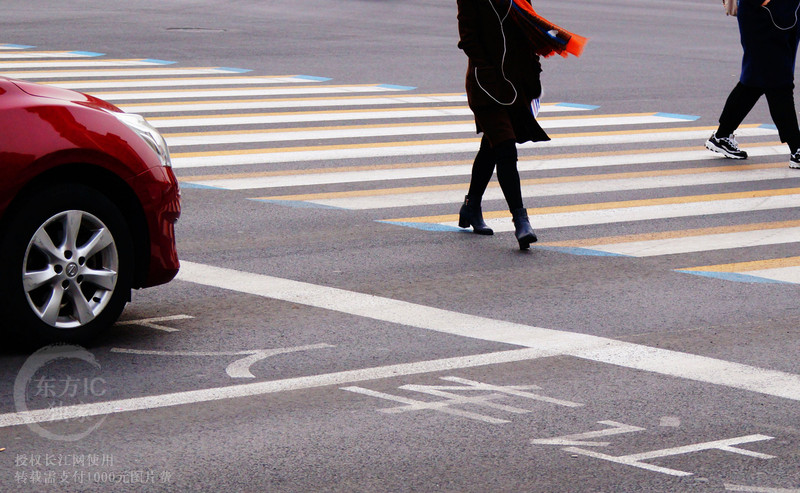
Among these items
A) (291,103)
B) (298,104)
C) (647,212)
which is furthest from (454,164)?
(291,103)

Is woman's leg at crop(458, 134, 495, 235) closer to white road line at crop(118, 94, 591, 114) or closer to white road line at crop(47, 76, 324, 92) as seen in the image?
white road line at crop(118, 94, 591, 114)

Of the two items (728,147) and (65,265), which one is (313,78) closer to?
(728,147)

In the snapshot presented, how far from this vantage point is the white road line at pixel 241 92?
52.0 ft

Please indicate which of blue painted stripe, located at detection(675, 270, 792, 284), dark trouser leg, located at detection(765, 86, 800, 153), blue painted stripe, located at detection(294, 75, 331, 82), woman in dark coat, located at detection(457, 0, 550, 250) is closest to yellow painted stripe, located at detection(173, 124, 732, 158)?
dark trouser leg, located at detection(765, 86, 800, 153)

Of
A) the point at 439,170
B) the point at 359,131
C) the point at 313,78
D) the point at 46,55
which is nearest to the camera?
the point at 439,170

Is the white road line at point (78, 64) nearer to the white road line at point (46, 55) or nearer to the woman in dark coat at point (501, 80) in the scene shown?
the white road line at point (46, 55)

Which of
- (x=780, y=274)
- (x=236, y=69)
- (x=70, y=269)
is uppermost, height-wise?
(x=70, y=269)

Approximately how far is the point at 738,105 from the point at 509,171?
4420mm

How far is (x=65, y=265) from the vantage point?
595cm

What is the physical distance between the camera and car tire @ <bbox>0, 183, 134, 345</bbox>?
Answer: 5809 millimetres

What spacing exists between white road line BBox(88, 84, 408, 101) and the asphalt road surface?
11.2 inches

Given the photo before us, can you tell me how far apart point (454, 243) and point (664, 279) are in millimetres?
1558

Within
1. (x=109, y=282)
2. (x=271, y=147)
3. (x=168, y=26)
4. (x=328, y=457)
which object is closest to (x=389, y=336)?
(x=109, y=282)

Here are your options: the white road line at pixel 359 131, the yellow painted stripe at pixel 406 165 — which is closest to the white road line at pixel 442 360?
the yellow painted stripe at pixel 406 165
